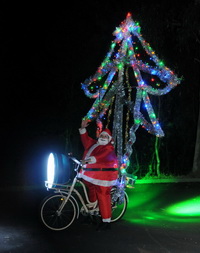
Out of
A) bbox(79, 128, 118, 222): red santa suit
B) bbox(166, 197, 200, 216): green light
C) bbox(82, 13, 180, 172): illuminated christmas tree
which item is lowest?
bbox(166, 197, 200, 216): green light

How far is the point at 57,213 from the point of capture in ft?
21.1

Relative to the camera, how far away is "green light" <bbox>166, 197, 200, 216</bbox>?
8.11 meters

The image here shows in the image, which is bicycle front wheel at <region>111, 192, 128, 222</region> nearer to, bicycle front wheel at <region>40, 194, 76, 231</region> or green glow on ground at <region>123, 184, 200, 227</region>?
green glow on ground at <region>123, 184, 200, 227</region>

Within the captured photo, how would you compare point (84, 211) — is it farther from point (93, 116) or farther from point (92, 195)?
point (93, 116)

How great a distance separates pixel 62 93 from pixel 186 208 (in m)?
10.3

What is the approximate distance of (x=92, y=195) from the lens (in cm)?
687

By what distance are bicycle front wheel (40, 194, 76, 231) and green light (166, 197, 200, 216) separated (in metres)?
2.70

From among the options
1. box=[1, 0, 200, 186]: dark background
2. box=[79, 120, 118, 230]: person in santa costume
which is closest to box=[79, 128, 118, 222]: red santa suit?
box=[79, 120, 118, 230]: person in santa costume

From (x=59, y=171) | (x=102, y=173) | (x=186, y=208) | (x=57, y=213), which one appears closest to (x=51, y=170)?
(x=59, y=171)

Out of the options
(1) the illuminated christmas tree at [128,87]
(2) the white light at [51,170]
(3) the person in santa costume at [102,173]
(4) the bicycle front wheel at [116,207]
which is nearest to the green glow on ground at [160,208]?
(4) the bicycle front wheel at [116,207]

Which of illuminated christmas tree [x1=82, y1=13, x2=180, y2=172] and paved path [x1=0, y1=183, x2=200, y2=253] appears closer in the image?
paved path [x1=0, y1=183, x2=200, y2=253]

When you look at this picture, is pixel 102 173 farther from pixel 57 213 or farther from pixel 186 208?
pixel 186 208

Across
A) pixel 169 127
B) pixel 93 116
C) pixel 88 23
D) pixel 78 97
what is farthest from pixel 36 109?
pixel 93 116

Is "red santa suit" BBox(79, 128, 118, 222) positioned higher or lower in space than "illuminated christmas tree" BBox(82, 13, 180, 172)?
lower
